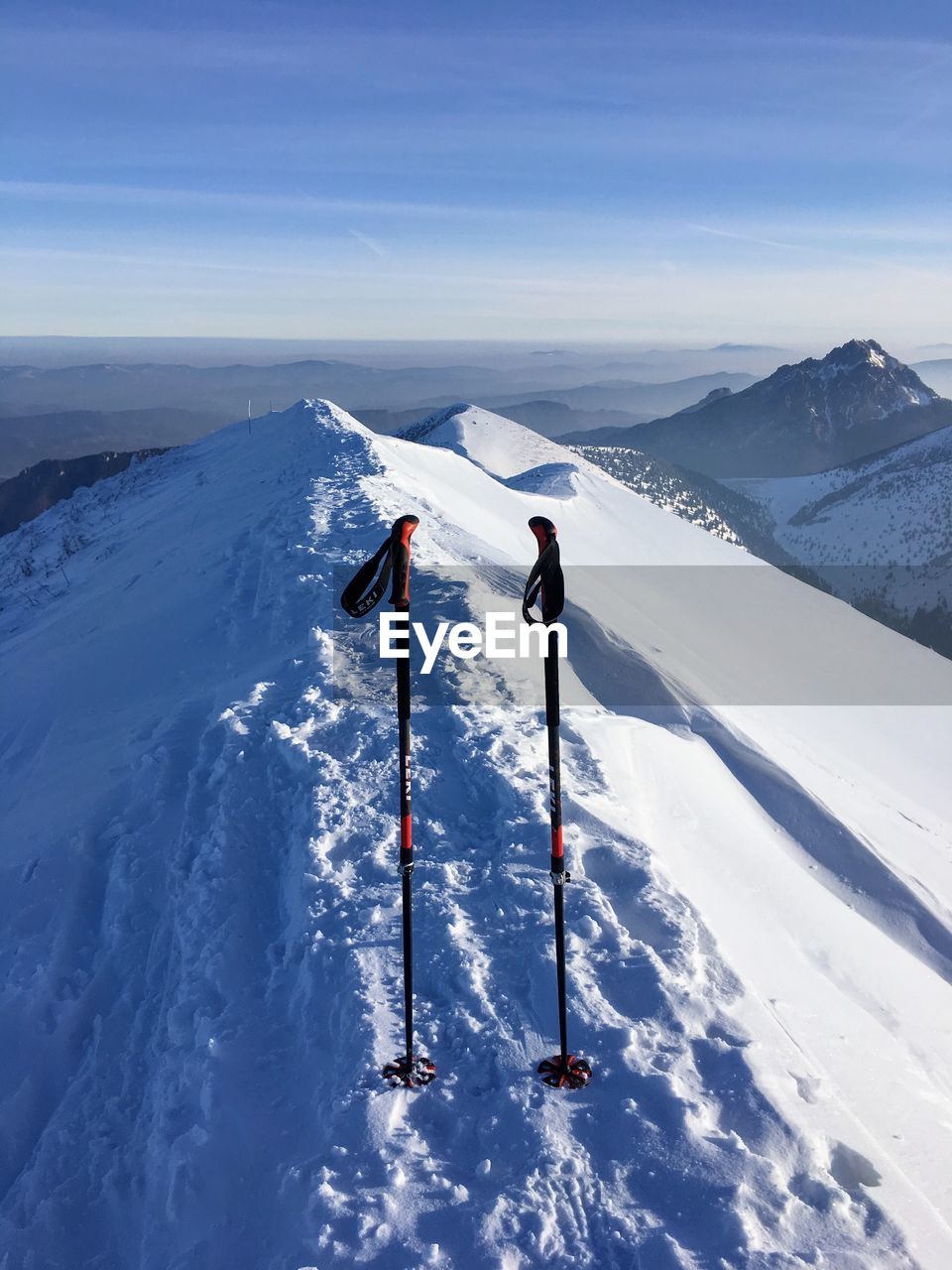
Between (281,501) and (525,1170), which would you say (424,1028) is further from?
(281,501)

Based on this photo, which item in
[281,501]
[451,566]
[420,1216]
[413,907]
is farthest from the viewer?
[281,501]

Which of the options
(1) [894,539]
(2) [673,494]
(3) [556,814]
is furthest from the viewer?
(1) [894,539]

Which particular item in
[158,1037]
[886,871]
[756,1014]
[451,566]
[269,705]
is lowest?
[886,871]

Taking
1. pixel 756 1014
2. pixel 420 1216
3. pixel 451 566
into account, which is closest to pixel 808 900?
pixel 756 1014

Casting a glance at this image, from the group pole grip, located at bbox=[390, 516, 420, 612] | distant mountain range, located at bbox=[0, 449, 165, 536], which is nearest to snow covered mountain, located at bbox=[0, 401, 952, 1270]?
pole grip, located at bbox=[390, 516, 420, 612]

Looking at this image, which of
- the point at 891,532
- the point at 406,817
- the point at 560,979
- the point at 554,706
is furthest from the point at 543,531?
the point at 891,532

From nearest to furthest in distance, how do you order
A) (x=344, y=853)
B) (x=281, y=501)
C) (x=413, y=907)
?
1. (x=413, y=907)
2. (x=344, y=853)
3. (x=281, y=501)

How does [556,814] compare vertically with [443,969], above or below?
above

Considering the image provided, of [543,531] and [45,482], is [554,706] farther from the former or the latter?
[45,482]
